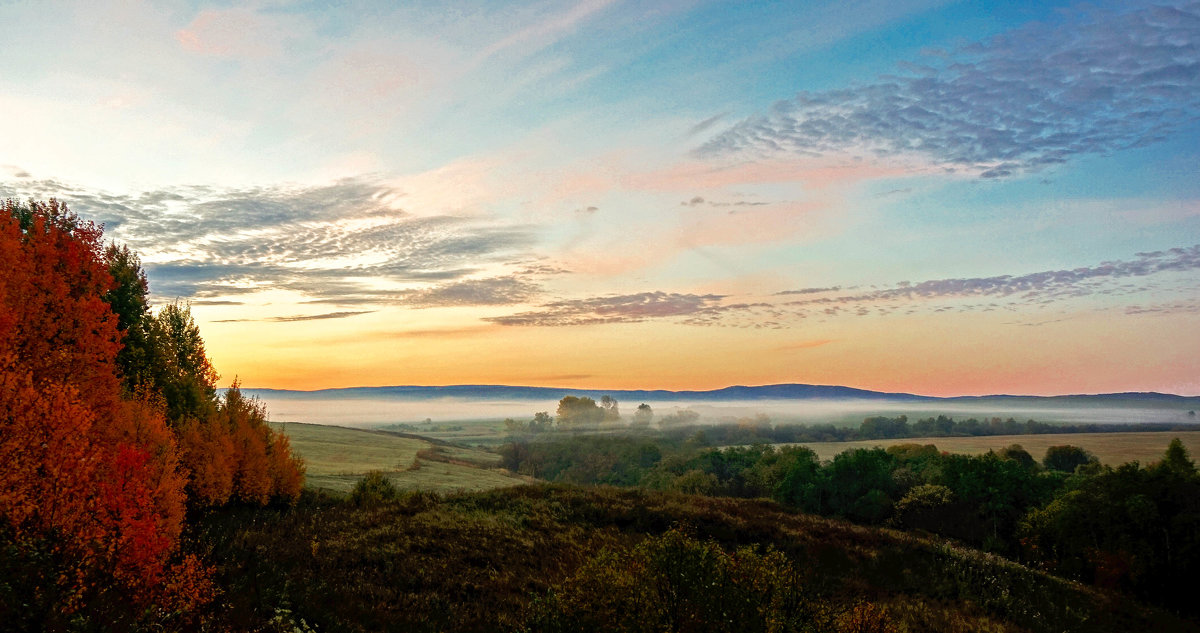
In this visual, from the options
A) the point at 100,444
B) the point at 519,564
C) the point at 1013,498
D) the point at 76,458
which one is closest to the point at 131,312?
the point at 100,444

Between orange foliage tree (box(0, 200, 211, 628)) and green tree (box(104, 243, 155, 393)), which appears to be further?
green tree (box(104, 243, 155, 393))

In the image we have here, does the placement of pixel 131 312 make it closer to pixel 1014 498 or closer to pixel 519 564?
pixel 519 564

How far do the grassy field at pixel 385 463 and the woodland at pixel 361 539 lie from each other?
45.5ft

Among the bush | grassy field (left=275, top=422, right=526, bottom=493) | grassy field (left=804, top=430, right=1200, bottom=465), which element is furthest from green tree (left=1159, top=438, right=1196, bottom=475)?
the bush

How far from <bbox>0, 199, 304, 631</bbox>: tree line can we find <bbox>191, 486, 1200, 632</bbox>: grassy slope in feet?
7.88

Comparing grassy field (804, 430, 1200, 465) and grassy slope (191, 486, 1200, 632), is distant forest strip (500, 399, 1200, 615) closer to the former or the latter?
grassy slope (191, 486, 1200, 632)

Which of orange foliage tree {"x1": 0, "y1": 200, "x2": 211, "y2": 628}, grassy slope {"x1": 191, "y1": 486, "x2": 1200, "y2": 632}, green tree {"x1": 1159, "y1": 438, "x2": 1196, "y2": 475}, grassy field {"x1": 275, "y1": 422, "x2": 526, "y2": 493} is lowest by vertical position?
grassy field {"x1": 275, "y1": 422, "x2": 526, "y2": 493}

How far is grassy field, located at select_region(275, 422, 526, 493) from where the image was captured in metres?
76.2

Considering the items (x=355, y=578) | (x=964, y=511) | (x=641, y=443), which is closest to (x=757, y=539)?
(x=355, y=578)

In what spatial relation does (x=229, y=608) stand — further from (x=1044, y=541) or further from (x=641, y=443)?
(x=641, y=443)

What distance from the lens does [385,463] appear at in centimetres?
10744

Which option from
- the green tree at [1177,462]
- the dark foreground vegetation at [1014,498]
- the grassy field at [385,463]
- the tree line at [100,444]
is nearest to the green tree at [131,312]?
the tree line at [100,444]

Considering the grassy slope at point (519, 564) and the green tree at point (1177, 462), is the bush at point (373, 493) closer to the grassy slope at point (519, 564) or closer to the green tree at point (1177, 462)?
the grassy slope at point (519, 564)

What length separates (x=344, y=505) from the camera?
45.3 metres
